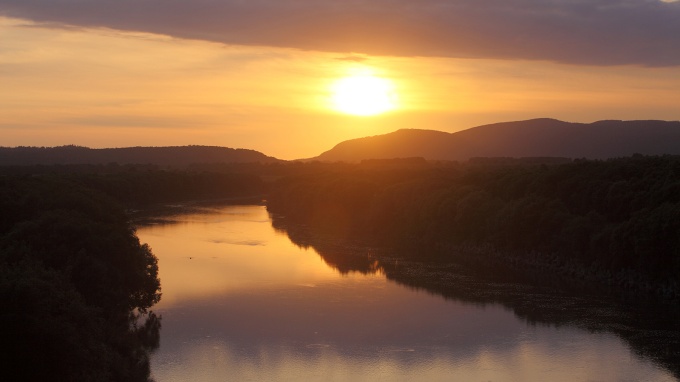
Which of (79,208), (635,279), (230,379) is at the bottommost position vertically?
(230,379)

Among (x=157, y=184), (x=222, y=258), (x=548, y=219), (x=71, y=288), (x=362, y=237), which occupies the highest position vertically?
(x=157, y=184)

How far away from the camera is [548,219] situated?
34.6 meters

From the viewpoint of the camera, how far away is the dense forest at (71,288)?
44.1 ft

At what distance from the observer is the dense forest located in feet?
44.1

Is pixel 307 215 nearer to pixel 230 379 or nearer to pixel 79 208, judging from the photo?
pixel 79 208

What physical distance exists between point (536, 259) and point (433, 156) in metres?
115

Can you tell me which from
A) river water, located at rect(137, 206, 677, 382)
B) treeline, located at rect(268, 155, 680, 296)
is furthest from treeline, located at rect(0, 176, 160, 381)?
treeline, located at rect(268, 155, 680, 296)

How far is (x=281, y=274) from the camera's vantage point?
108 ft

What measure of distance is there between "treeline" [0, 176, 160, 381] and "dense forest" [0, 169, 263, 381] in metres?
0.02

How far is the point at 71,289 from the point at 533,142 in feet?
392

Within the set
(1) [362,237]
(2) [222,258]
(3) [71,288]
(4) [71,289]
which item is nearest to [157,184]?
(1) [362,237]

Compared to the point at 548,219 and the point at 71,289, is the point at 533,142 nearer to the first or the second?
the point at 548,219

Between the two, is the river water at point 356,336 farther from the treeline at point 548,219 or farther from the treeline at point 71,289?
the treeline at point 548,219

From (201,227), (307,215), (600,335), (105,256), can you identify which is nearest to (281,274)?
(105,256)
